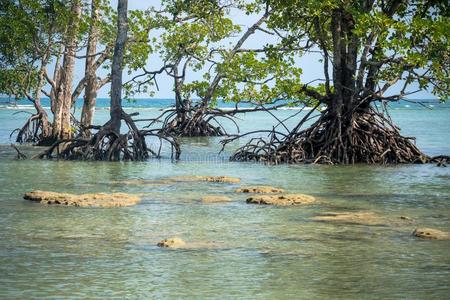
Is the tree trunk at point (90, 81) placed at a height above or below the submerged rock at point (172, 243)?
above

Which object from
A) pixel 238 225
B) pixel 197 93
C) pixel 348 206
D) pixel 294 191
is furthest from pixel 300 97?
pixel 238 225

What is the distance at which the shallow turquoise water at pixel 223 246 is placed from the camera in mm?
6371

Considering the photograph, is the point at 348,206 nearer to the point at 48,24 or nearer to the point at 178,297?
the point at 178,297

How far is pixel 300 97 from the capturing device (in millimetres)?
21750

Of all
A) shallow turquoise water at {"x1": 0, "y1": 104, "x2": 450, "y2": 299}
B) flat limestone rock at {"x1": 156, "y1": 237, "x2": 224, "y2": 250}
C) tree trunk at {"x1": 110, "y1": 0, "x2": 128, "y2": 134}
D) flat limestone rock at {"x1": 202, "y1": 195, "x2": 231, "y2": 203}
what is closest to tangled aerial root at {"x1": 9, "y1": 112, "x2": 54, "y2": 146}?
tree trunk at {"x1": 110, "y1": 0, "x2": 128, "y2": 134}

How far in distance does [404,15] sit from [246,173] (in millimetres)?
4200

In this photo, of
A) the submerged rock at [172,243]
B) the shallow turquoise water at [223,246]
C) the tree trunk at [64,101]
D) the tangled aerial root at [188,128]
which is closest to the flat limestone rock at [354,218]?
the shallow turquoise water at [223,246]

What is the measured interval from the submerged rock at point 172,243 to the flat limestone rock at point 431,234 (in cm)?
208

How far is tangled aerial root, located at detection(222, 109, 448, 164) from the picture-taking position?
16.7m

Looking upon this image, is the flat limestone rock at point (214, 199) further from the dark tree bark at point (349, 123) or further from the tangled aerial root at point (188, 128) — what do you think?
the tangled aerial root at point (188, 128)

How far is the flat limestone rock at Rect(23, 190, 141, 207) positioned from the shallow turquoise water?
8.7 inches

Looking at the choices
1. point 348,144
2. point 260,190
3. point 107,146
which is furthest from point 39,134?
point 260,190

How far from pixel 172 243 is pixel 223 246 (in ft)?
1.38

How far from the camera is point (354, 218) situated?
9570mm
